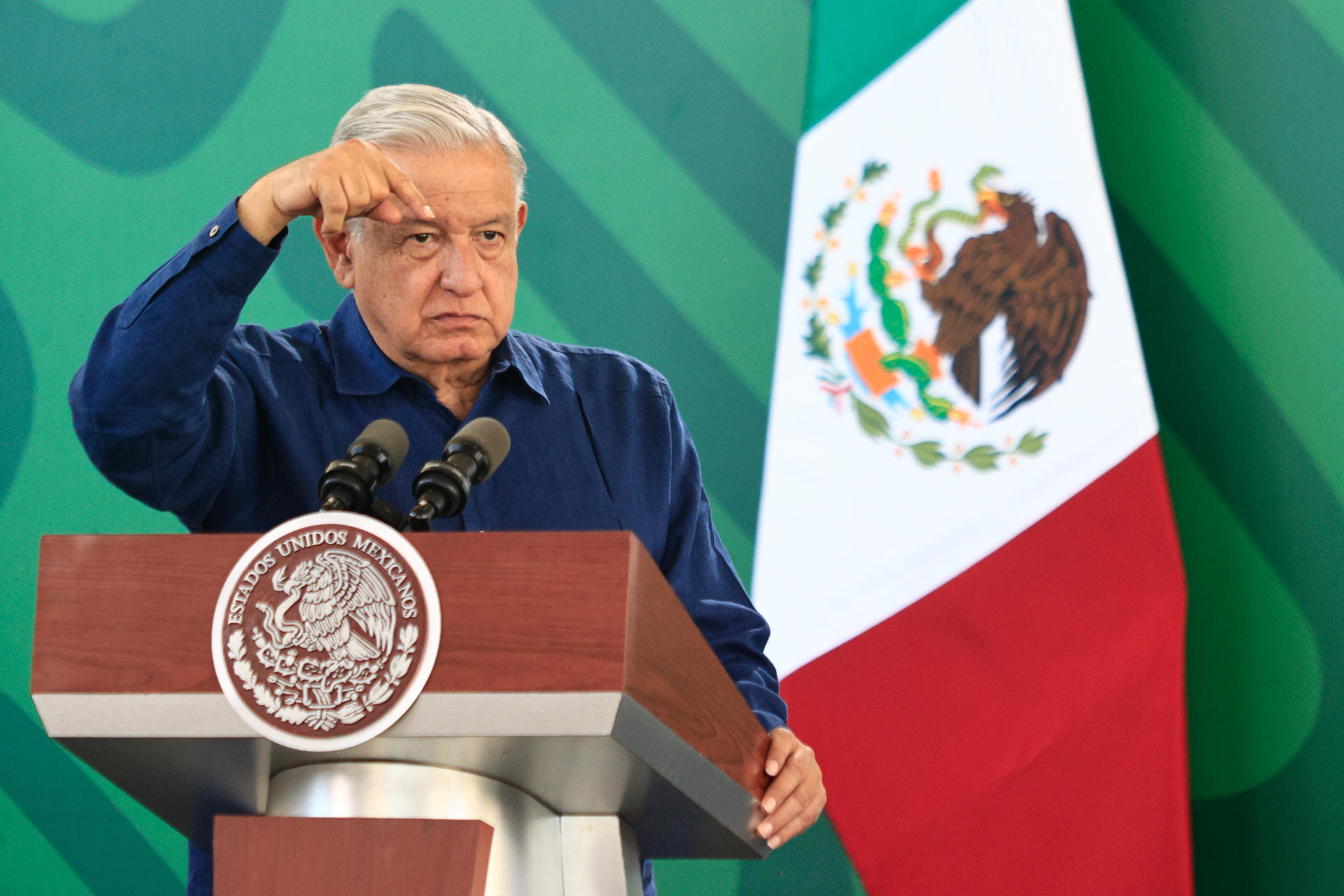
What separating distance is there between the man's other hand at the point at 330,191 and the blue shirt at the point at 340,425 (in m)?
0.02

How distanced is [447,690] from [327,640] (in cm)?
7

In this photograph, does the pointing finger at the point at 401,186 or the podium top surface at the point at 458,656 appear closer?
the podium top surface at the point at 458,656

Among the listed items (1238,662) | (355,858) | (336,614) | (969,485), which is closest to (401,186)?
(336,614)

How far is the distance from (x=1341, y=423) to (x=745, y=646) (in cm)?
138

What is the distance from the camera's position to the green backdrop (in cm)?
214

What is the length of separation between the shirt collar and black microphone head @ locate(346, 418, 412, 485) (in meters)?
0.48

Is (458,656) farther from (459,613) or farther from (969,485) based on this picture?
(969,485)

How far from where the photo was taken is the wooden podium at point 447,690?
2.14 feet

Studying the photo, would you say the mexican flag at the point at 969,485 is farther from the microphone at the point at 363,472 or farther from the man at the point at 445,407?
the microphone at the point at 363,472

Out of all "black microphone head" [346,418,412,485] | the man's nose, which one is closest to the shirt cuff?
"black microphone head" [346,418,412,485]

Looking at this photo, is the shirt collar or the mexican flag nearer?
the shirt collar

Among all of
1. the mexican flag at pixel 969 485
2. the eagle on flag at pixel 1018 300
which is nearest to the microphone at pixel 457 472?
the mexican flag at pixel 969 485

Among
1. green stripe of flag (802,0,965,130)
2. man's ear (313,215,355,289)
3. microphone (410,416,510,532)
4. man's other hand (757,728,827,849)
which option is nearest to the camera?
microphone (410,416,510,532)

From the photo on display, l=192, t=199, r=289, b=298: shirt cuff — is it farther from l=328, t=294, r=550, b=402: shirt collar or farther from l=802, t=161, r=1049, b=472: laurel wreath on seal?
l=802, t=161, r=1049, b=472: laurel wreath on seal
